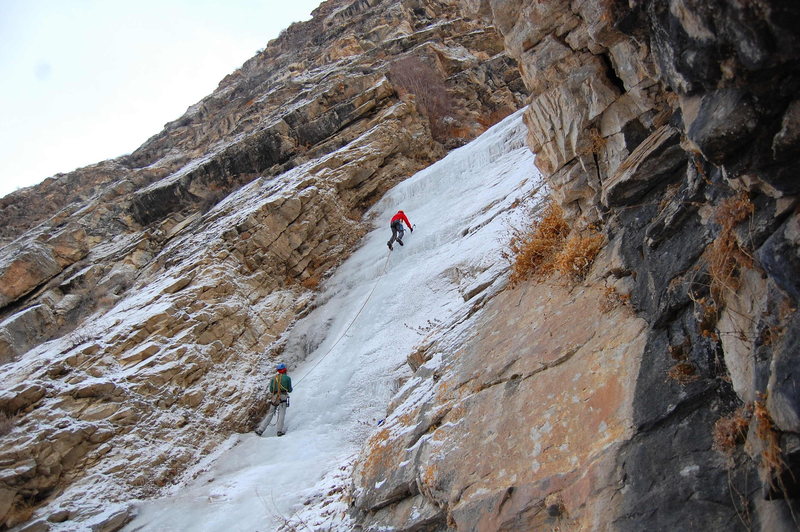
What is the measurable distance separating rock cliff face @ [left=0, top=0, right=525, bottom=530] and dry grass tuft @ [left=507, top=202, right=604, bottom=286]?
286 inches

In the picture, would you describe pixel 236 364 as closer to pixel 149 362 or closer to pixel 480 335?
pixel 149 362

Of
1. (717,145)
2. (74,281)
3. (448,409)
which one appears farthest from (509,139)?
(74,281)

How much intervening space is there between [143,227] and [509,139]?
1602 cm

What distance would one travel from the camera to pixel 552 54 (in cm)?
498

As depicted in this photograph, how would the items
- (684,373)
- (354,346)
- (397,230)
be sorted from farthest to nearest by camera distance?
(397,230), (354,346), (684,373)

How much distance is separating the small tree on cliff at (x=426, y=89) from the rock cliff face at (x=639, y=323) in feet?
53.2

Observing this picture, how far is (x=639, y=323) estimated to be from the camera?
3818 mm

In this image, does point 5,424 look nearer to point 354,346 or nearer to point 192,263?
point 192,263

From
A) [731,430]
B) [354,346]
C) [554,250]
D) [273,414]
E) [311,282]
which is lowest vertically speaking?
[273,414]

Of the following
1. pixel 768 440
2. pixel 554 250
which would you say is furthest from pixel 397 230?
pixel 768 440

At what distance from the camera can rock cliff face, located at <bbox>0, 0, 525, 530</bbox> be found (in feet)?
28.2

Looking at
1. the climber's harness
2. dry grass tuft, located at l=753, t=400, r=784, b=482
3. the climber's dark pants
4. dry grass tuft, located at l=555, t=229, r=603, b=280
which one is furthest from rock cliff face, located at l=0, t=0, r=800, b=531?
the climber's dark pants

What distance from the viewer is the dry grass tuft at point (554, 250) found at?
488 centimetres

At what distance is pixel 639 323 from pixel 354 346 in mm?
7352
